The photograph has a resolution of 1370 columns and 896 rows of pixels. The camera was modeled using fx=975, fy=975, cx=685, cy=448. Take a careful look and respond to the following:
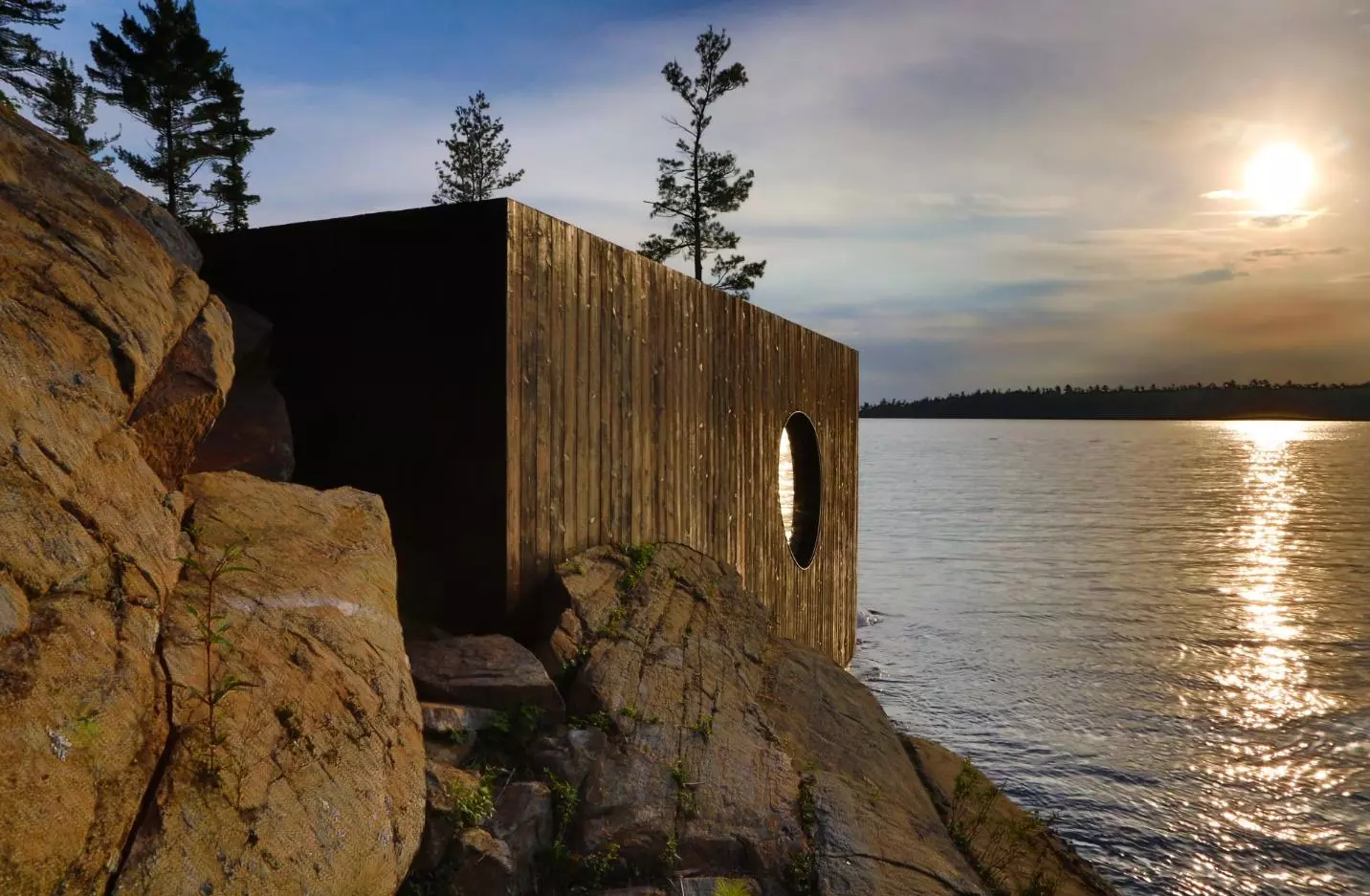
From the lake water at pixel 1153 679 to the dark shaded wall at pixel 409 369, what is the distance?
5.68 meters

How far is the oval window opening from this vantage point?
1003 centimetres

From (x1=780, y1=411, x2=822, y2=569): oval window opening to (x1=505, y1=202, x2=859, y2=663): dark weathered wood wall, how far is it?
182 millimetres

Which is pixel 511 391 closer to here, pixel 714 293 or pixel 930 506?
pixel 714 293

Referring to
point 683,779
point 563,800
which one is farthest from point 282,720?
point 683,779

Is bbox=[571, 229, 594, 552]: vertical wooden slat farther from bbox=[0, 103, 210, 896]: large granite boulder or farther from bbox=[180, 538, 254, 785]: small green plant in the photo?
bbox=[180, 538, 254, 785]: small green plant

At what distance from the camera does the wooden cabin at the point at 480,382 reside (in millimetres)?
5309

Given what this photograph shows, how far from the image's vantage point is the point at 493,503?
17.3 ft

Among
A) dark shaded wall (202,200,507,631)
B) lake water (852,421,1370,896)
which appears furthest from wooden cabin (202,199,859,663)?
lake water (852,421,1370,896)

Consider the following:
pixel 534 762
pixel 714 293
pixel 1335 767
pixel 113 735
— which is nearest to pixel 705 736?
pixel 534 762

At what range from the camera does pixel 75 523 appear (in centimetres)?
278

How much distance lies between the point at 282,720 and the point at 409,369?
9.36 ft

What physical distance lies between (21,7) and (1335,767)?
32.5 meters

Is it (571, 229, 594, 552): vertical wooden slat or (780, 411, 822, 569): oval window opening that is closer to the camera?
(571, 229, 594, 552): vertical wooden slat

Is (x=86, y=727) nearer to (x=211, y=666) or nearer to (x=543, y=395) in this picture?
(x=211, y=666)
